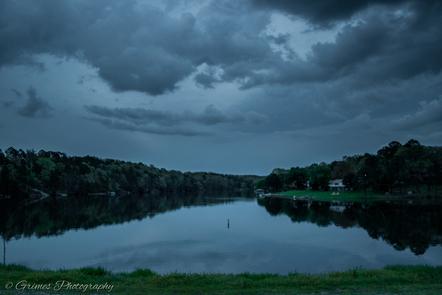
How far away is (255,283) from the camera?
1947cm

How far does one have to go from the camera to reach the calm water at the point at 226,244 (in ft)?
112

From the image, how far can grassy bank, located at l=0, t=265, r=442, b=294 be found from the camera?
17.4 meters

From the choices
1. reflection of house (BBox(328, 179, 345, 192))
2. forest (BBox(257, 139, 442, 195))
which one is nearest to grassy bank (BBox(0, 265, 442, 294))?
forest (BBox(257, 139, 442, 195))

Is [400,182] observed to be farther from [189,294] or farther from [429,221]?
[189,294]

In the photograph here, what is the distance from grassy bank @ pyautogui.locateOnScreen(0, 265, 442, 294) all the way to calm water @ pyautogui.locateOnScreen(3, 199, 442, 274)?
10169 millimetres

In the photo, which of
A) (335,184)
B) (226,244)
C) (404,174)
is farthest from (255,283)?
(335,184)

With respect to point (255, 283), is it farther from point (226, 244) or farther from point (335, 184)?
point (335, 184)

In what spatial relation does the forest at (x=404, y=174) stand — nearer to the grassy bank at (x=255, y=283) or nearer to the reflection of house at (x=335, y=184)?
the reflection of house at (x=335, y=184)

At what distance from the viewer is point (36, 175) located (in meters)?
166

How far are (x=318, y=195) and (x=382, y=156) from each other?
79.5 feet

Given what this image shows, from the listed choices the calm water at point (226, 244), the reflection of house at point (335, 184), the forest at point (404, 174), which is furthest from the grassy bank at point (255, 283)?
the reflection of house at point (335, 184)

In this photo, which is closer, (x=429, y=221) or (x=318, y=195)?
(x=429, y=221)

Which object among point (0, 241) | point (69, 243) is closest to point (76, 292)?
point (69, 243)

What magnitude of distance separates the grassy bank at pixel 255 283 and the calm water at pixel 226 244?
1017cm
